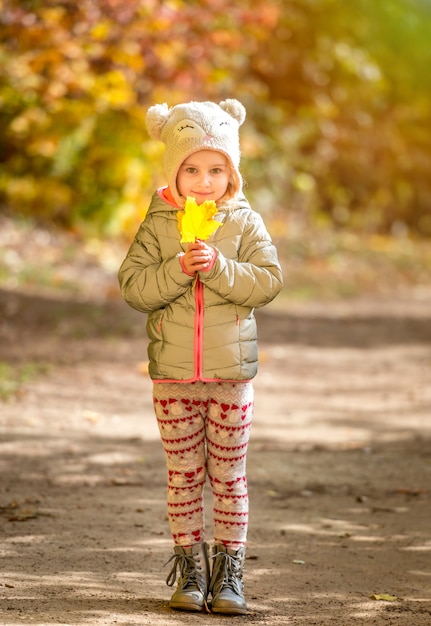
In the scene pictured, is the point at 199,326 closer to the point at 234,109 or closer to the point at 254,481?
the point at 234,109

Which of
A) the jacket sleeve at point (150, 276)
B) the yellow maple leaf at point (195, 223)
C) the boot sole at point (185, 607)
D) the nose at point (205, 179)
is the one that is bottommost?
the boot sole at point (185, 607)

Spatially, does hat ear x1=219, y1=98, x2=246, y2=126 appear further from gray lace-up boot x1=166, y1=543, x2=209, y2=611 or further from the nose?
gray lace-up boot x1=166, y1=543, x2=209, y2=611

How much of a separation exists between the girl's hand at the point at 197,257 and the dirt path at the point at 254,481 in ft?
4.04

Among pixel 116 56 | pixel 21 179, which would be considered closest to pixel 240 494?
pixel 116 56

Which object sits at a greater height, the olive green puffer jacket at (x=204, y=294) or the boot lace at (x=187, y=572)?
the olive green puffer jacket at (x=204, y=294)

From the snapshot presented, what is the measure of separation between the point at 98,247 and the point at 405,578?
10368 millimetres

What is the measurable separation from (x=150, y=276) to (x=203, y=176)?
42 cm

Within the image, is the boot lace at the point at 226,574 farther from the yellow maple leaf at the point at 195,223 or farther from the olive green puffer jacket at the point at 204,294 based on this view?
the yellow maple leaf at the point at 195,223

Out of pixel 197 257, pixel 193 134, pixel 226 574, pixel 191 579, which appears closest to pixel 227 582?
pixel 226 574

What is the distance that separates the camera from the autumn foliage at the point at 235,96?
1115cm

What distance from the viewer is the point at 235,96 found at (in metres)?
17.8

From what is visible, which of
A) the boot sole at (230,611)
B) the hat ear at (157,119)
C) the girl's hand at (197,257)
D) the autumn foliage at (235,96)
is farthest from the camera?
the autumn foliage at (235,96)

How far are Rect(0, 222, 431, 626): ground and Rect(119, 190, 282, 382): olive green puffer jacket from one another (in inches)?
36.1

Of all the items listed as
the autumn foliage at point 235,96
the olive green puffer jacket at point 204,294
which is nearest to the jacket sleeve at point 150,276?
the olive green puffer jacket at point 204,294
